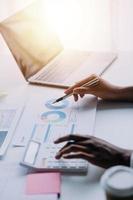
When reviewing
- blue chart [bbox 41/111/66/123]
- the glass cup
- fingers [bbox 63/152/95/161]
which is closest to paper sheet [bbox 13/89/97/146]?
blue chart [bbox 41/111/66/123]

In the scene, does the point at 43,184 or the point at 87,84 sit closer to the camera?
the point at 43,184

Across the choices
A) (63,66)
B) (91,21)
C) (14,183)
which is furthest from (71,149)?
(91,21)

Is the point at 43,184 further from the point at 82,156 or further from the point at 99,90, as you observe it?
the point at 99,90

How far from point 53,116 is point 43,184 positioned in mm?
291

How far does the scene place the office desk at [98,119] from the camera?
69 centimetres

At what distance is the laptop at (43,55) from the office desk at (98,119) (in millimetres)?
47

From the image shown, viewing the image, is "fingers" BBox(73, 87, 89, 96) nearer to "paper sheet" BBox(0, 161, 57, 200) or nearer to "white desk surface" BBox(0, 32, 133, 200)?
"white desk surface" BBox(0, 32, 133, 200)

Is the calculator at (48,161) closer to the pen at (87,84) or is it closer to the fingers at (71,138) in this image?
the fingers at (71,138)

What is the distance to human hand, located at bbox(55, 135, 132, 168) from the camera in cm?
74

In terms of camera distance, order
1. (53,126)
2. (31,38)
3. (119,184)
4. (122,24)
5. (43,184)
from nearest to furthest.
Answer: (119,184)
(43,184)
(53,126)
(31,38)
(122,24)

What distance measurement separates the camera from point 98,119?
3.10ft

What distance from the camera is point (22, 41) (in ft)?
4.08

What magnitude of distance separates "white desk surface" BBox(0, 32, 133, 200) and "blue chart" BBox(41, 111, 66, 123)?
10 centimetres

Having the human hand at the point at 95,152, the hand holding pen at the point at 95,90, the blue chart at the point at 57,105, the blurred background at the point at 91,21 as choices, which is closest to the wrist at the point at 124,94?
the hand holding pen at the point at 95,90
